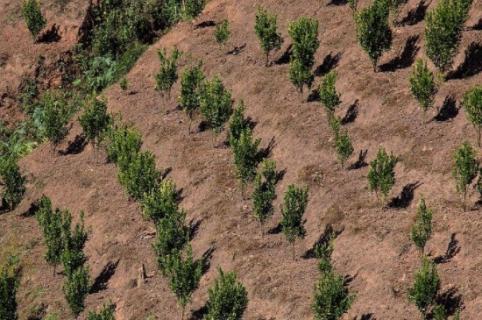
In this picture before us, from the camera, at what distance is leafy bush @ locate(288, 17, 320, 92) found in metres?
25.9

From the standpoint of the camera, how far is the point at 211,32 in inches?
1267

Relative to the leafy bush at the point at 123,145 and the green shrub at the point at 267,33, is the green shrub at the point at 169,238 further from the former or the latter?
the green shrub at the point at 267,33

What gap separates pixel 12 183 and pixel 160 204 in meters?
6.97

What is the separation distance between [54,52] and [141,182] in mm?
12659

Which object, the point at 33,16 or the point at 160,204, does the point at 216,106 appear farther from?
the point at 33,16

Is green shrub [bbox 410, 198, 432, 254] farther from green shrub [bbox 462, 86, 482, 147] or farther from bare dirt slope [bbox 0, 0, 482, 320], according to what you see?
green shrub [bbox 462, 86, 482, 147]

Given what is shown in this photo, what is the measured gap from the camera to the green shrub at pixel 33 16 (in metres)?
33.8

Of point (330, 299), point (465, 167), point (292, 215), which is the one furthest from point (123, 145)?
point (465, 167)

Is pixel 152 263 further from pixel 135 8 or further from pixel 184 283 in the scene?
pixel 135 8

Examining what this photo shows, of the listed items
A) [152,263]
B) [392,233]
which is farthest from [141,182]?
[392,233]

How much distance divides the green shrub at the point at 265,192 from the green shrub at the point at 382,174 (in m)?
3.05

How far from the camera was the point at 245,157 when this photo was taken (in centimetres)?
2341

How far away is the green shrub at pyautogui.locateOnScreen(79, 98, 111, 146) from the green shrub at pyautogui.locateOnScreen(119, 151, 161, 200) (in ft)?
13.0

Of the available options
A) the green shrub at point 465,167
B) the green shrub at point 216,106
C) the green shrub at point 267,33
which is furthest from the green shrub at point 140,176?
the green shrub at point 465,167
